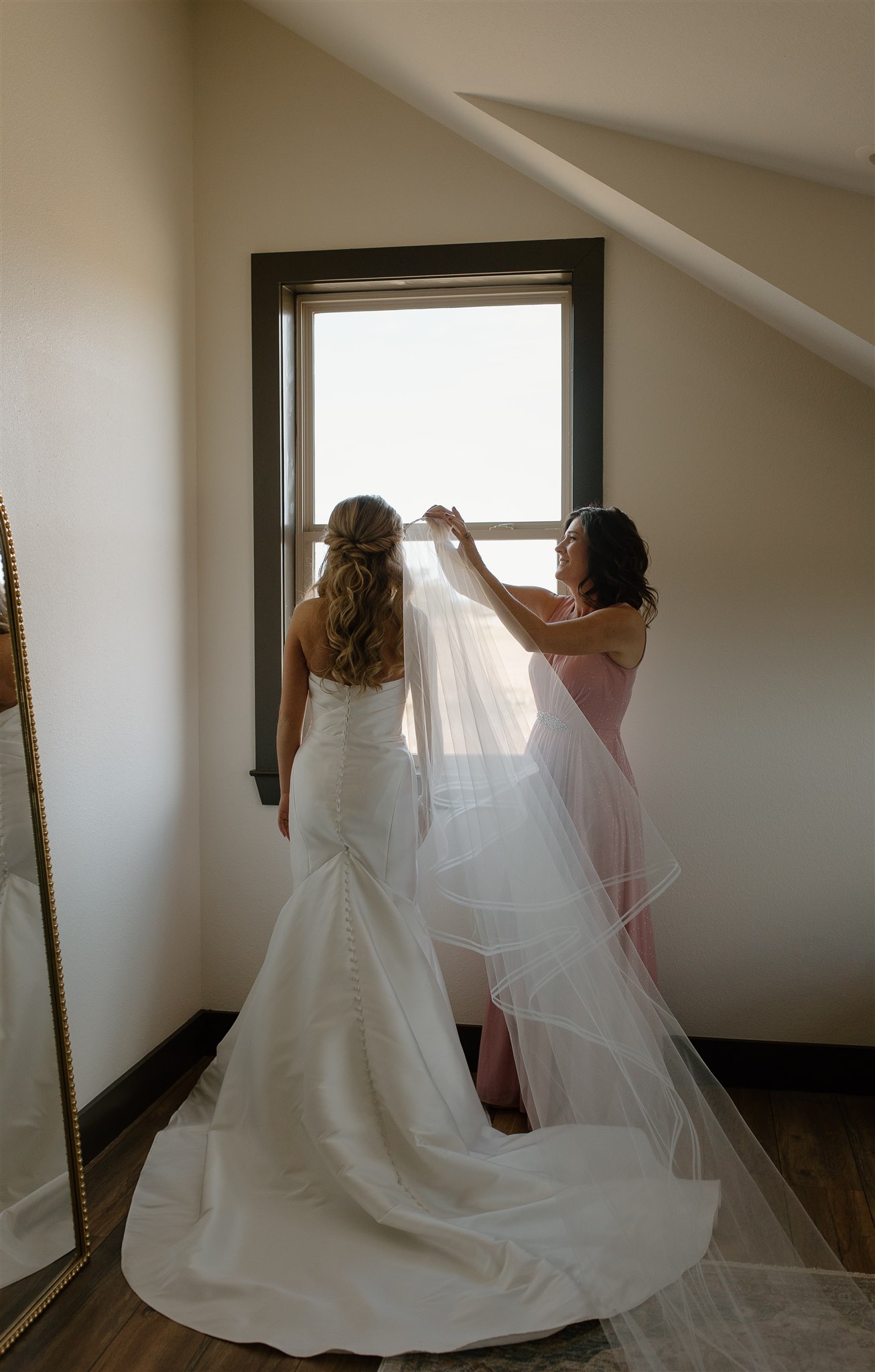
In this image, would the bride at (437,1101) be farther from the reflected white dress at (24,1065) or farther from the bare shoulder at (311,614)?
the reflected white dress at (24,1065)

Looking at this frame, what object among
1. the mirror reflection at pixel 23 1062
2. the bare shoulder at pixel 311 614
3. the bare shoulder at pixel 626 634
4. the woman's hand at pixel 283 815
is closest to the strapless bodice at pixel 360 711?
the bare shoulder at pixel 311 614

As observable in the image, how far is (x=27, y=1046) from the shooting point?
2.08m

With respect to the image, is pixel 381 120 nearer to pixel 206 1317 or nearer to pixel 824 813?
pixel 824 813

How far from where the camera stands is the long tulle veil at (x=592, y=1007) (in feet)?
6.25

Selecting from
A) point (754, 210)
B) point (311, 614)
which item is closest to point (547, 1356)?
point (311, 614)

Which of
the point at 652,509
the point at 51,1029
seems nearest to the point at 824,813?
the point at 652,509

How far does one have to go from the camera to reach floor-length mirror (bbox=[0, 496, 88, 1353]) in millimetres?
1981

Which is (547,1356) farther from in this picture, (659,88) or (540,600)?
(659,88)

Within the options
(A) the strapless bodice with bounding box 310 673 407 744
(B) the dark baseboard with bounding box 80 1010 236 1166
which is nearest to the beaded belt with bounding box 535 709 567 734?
(A) the strapless bodice with bounding box 310 673 407 744

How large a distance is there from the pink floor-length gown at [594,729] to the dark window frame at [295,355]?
25.2 inches

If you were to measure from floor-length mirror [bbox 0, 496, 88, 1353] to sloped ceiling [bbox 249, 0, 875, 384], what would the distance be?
1705mm

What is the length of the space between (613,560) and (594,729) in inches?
19.7

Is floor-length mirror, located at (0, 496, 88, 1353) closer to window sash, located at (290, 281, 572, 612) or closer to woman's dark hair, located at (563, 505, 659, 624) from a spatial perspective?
window sash, located at (290, 281, 572, 612)

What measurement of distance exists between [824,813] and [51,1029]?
2364mm
